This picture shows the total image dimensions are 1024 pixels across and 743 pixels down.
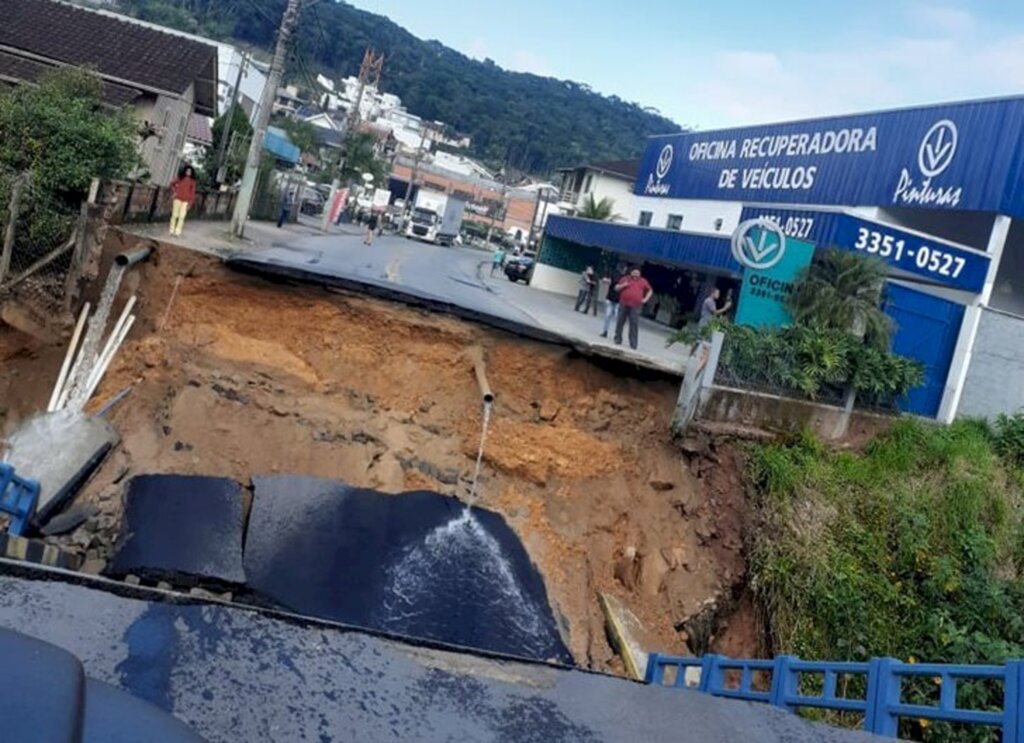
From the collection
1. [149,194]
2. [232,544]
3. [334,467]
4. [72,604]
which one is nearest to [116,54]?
[149,194]

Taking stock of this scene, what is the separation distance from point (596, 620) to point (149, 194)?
10.3m

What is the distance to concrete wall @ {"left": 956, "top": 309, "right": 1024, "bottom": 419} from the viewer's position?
1683 cm

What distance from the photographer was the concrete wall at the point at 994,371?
663 inches

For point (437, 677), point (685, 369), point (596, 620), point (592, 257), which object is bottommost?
point (596, 620)

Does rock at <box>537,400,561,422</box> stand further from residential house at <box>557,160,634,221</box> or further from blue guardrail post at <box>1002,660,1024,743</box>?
residential house at <box>557,160,634,221</box>

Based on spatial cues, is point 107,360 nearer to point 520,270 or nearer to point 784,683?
point 784,683

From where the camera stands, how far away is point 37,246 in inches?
572

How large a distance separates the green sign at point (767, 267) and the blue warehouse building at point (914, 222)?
1.94 metres

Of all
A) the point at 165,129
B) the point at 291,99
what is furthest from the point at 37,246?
the point at 291,99

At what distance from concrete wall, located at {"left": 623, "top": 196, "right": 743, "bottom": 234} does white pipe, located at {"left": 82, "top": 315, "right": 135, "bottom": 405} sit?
60.9 feet

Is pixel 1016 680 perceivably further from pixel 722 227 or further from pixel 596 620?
pixel 722 227

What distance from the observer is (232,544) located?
9.93 metres

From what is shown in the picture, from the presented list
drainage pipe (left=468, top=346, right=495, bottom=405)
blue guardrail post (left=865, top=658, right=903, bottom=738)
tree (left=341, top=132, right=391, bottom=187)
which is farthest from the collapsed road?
tree (left=341, top=132, right=391, bottom=187)

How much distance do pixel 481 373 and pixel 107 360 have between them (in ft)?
16.2
